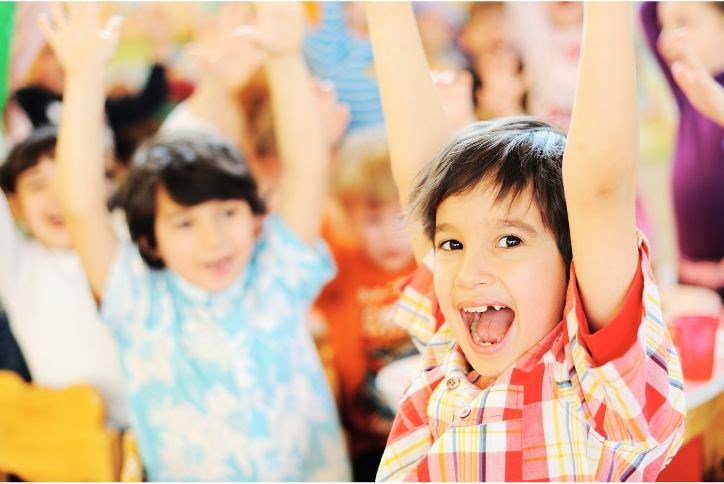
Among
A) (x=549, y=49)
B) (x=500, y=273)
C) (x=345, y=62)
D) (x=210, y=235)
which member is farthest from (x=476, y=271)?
(x=345, y=62)

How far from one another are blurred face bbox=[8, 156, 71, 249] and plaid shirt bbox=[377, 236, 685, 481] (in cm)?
65

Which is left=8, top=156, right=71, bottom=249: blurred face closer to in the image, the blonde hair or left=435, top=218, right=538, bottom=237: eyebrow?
the blonde hair

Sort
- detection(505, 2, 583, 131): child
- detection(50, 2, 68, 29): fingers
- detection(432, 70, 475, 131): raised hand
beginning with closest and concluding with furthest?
detection(50, 2, 68, 29): fingers < detection(432, 70, 475, 131): raised hand < detection(505, 2, 583, 131): child

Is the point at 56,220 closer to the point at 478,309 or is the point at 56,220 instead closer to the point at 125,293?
the point at 125,293

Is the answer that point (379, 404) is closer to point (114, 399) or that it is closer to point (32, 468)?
point (114, 399)

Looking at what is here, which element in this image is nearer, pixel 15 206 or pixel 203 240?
pixel 203 240

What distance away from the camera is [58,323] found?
3.46 ft

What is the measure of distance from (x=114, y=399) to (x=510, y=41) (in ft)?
2.86

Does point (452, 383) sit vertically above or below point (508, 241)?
below

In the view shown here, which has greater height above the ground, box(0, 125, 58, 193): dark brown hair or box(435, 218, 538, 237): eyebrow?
box(0, 125, 58, 193): dark brown hair

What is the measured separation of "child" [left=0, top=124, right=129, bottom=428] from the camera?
3.38ft

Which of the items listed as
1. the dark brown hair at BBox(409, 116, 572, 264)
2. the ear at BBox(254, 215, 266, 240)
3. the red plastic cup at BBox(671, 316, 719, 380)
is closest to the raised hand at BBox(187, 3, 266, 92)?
the ear at BBox(254, 215, 266, 240)

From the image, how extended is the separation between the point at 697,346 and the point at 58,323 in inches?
32.0

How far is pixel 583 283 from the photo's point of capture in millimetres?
525
